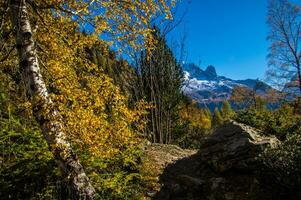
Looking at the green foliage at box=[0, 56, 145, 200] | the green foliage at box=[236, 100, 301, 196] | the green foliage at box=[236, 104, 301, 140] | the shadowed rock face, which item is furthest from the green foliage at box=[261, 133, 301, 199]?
the green foliage at box=[0, 56, 145, 200]

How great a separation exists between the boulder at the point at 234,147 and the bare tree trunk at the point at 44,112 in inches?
197

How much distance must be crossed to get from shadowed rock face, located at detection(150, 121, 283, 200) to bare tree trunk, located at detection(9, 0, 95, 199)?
4.08 meters

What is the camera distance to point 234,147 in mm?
10375

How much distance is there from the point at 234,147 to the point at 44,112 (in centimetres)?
648

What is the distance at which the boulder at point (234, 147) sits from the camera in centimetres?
960

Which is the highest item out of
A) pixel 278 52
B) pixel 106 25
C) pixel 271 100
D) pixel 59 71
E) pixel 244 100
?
pixel 244 100

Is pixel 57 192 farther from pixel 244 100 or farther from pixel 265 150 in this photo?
pixel 244 100

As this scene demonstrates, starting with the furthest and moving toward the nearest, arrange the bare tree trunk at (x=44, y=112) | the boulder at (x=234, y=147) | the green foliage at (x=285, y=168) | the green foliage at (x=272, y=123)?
the green foliage at (x=272, y=123) → the boulder at (x=234, y=147) → the green foliage at (x=285, y=168) → the bare tree trunk at (x=44, y=112)

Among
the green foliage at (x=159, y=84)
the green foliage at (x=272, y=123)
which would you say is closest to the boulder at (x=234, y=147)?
the green foliage at (x=272, y=123)

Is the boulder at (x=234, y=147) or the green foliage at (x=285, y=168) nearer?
the green foliage at (x=285, y=168)

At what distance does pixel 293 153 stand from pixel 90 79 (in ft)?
16.3

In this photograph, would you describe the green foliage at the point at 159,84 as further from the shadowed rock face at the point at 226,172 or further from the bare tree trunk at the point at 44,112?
the bare tree trunk at the point at 44,112

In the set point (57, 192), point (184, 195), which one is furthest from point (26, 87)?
point (184, 195)

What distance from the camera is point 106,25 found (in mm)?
7715
